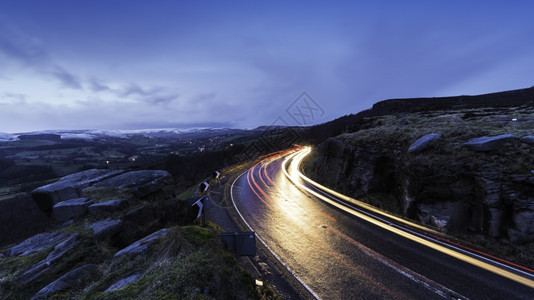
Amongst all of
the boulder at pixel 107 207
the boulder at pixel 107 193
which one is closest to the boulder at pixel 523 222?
the boulder at pixel 107 207

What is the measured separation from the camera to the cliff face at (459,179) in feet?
29.4

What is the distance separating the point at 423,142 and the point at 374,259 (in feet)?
33.5

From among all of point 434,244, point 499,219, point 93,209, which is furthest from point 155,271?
point 499,219

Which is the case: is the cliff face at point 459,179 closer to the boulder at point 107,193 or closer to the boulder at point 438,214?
the boulder at point 438,214

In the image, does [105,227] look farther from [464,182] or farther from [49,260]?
[464,182]

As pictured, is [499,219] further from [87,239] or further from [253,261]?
[87,239]

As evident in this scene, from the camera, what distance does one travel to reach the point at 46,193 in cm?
1141

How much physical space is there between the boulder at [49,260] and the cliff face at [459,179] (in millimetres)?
16491

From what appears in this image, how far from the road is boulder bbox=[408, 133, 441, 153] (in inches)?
215

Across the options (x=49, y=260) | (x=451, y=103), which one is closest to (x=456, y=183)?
(x=49, y=260)

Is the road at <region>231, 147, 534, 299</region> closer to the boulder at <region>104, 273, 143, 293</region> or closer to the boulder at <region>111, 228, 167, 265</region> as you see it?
the boulder at <region>111, 228, 167, 265</region>

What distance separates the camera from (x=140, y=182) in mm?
12805

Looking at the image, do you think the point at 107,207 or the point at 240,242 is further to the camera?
the point at 107,207

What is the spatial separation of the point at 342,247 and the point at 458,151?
32.3 ft
